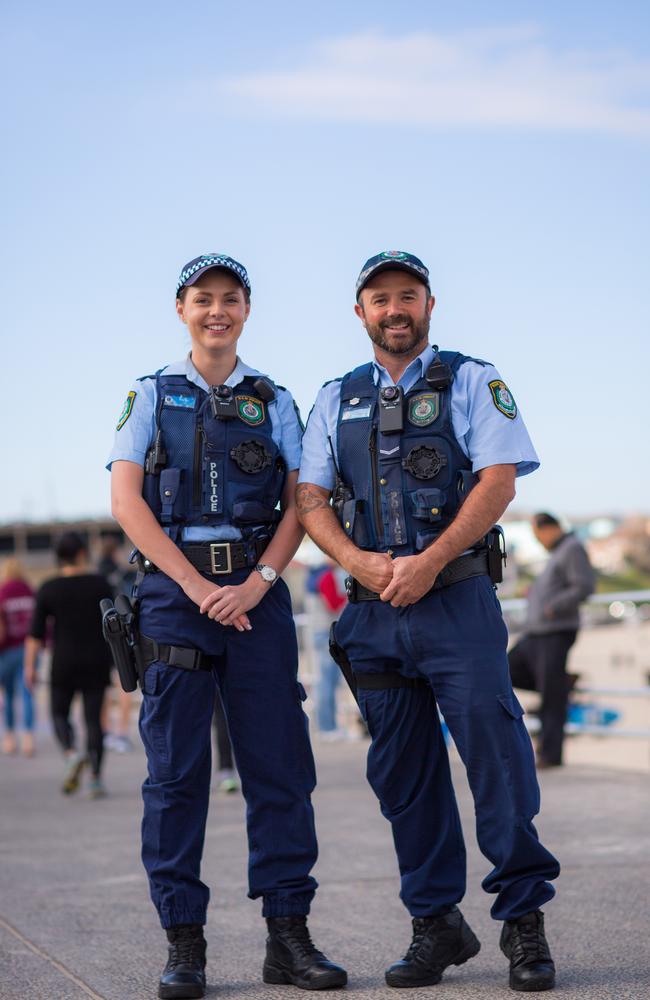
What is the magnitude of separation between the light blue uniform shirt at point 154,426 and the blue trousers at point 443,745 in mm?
514

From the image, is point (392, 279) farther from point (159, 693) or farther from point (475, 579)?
point (159, 693)

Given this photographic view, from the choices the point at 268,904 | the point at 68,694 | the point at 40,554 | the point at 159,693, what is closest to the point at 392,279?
the point at 159,693

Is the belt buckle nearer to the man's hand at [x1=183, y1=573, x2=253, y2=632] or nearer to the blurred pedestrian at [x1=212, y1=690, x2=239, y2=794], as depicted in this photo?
the man's hand at [x1=183, y1=573, x2=253, y2=632]

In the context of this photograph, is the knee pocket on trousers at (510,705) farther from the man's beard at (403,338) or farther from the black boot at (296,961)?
the man's beard at (403,338)

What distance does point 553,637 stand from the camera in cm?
949

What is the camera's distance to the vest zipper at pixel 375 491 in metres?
4.02

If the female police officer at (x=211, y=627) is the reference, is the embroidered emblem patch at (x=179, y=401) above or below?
above

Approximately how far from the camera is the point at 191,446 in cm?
412

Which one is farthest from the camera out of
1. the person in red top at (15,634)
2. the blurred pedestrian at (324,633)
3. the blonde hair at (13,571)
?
the blonde hair at (13,571)

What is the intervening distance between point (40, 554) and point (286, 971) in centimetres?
10341

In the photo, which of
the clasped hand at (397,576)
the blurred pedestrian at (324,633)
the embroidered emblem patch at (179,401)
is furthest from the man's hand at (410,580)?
the blurred pedestrian at (324,633)

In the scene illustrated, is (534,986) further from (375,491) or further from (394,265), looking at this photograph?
(394,265)

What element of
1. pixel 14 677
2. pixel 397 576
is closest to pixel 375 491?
pixel 397 576

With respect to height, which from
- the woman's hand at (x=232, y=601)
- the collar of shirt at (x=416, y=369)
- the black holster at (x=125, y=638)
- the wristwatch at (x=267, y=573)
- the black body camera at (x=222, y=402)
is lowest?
the black holster at (x=125, y=638)
